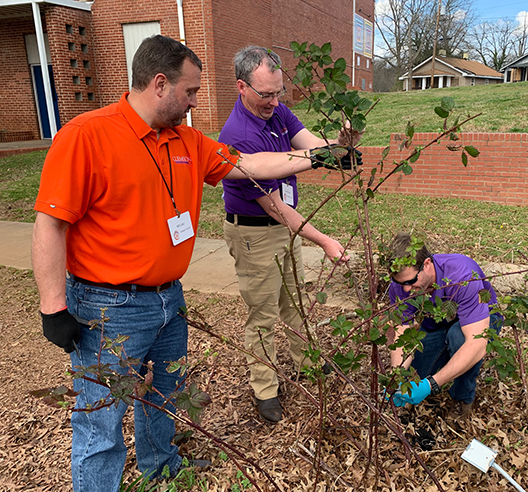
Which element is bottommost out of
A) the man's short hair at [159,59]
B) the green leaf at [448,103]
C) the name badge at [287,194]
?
the name badge at [287,194]

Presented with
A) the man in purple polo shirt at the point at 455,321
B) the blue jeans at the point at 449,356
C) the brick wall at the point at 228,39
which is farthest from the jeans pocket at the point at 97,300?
the brick wall at the point at 228,39

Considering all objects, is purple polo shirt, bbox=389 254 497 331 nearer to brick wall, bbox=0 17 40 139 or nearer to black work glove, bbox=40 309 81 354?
black work glove, bbox=40 309 81 354

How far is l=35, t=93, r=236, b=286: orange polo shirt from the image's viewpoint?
66.1 inches

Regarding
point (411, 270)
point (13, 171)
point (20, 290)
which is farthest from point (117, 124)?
point (13, 171)

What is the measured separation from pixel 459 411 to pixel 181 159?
1970 millimetres

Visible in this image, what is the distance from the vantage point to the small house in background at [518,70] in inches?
1912

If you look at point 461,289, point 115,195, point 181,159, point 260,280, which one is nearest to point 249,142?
point 181,159

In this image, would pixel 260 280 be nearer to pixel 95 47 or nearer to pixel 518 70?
pixel 95 47

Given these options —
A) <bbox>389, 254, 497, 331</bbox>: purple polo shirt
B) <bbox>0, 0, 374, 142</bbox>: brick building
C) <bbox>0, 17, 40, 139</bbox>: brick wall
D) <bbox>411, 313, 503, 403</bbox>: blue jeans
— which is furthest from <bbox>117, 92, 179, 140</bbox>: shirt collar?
<bbox>0, 17, 40, 139</bbox>: brick wall

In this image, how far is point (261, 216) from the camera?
2.75m

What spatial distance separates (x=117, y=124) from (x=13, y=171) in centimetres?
1114

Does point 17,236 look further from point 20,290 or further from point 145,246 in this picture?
point 145,246

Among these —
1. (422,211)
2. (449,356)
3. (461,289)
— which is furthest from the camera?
(422,211)

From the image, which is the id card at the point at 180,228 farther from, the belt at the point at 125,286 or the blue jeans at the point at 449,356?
the blue jeans at the point at 449,356
